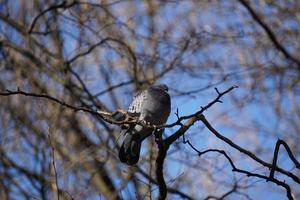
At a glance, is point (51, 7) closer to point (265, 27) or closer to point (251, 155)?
point (265, 27)

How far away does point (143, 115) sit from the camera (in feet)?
14.4

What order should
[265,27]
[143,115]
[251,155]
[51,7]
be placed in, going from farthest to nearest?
1. [265,27]
2. [51,7]
3. [143,115]
4. [251,155]

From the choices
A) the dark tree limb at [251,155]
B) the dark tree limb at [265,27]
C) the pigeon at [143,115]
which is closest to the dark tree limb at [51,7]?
the pigeon at [143,115]

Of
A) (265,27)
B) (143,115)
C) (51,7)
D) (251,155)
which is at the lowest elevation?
(251,155)

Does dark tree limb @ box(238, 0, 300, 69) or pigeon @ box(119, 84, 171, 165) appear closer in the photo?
pigeon @ box(119, 84, 171, 165)

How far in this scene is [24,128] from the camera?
6.43m

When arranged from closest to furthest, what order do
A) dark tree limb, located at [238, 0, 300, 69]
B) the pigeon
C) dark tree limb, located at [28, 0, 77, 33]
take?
the pigeon
dark tree limb, located at [28, 0, 77, 33]
dark tree limb, located at [238, 0, 300, 69]

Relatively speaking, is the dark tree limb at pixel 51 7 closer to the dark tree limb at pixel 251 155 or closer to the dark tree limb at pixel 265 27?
the dark tree limb at pixel 265 27

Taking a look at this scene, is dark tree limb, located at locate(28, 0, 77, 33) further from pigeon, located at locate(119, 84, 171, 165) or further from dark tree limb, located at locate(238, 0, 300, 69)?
dark tree limb, located at locate(238, 0, 300, 69)

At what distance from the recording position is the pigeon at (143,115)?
409 centimetres

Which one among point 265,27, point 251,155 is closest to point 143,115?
point 251,155

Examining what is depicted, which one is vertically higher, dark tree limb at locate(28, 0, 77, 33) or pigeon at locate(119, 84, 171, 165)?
dark tree limb at locate(28, 0, 77, 33)

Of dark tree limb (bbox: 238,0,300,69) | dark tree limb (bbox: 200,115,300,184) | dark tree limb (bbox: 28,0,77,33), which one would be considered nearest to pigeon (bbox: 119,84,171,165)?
dark tree limb (bbox: 200,115,300,184)

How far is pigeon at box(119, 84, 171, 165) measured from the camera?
4.09 m
